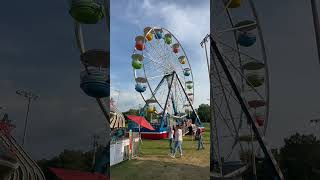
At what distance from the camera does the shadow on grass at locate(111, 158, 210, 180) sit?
359 centimetres

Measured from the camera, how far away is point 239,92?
165 inches

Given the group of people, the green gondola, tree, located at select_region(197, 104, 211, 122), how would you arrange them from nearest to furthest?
the green gondola, the group of people, tree, located at select_region(197, 104, 211, 122)

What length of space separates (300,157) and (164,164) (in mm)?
1686

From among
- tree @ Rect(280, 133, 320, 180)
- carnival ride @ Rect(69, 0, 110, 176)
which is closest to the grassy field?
carnival ride @ Rect(69, 0, 110, 176)

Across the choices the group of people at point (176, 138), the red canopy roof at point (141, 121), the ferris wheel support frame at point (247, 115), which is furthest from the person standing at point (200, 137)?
the ferris wheel support frame at point (247, 115)

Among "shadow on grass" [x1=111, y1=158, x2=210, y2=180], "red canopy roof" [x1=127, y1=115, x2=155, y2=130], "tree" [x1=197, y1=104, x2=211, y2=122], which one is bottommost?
"shadow on grass" [x1=111, y1=158, x2=210, y2=180]

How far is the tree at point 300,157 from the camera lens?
14.2ft

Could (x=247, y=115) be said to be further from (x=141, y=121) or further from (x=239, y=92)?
(x=141, y=121)

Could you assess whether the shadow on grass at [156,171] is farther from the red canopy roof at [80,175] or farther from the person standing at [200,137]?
the person standing at [200,137]

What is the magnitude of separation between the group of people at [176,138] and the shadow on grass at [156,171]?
0.12 meters

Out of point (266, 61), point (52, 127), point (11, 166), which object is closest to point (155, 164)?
point (52, 127)

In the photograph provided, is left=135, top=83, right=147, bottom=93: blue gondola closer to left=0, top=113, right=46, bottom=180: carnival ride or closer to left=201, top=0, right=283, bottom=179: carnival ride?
left=201, top=0, right=283, bottom=179: carnival ride

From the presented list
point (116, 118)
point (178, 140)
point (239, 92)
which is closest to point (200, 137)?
point (178, 140)

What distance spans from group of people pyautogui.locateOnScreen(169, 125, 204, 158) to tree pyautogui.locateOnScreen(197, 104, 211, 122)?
141 mm
